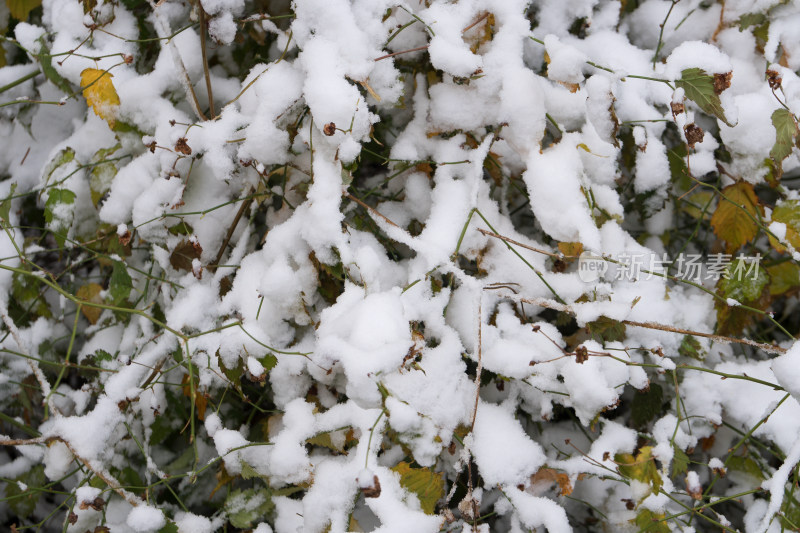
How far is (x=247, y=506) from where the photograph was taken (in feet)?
3.27

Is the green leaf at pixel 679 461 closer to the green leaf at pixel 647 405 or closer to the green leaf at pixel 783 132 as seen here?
the green leaf at pixel 647 405

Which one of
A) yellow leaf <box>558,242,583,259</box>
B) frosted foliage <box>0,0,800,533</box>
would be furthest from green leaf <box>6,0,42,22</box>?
yellow leaf <box>558,242,583,259</box>

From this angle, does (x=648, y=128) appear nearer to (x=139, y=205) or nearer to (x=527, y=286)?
(x=527, y=286)

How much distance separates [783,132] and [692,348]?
389 millimetres

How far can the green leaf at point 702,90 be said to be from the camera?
35.0 inches

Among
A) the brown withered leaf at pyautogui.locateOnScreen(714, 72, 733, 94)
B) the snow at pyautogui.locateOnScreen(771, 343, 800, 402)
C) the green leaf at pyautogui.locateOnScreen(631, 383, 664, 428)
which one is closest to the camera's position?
the snow at pyautogui.locateOnScreen(771, 343, 800, 402)

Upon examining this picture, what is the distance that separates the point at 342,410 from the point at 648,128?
0.75 meters

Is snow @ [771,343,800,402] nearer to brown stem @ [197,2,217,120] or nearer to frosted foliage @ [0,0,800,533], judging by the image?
frosted foliage @ [0,0,800,533]

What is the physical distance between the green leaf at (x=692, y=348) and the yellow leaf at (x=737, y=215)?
0.20 meters

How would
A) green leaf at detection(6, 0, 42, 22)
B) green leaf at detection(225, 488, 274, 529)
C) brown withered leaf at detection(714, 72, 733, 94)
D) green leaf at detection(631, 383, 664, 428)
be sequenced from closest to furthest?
brown withered leaf at detection(714, 72, 733, 94) → green leaf at detection(225, 488, 274, 529) → green leaf at detection(631, 383, 664, 428) → green leaf at detection(6, 0, 42, 22)

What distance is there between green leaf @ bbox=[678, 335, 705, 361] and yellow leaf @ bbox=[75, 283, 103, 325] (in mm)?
1107

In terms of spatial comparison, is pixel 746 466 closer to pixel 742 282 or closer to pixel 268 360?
pixel 742 282

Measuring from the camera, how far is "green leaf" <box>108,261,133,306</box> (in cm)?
107

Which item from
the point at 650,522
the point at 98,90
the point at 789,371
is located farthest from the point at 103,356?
the point at 789,371
